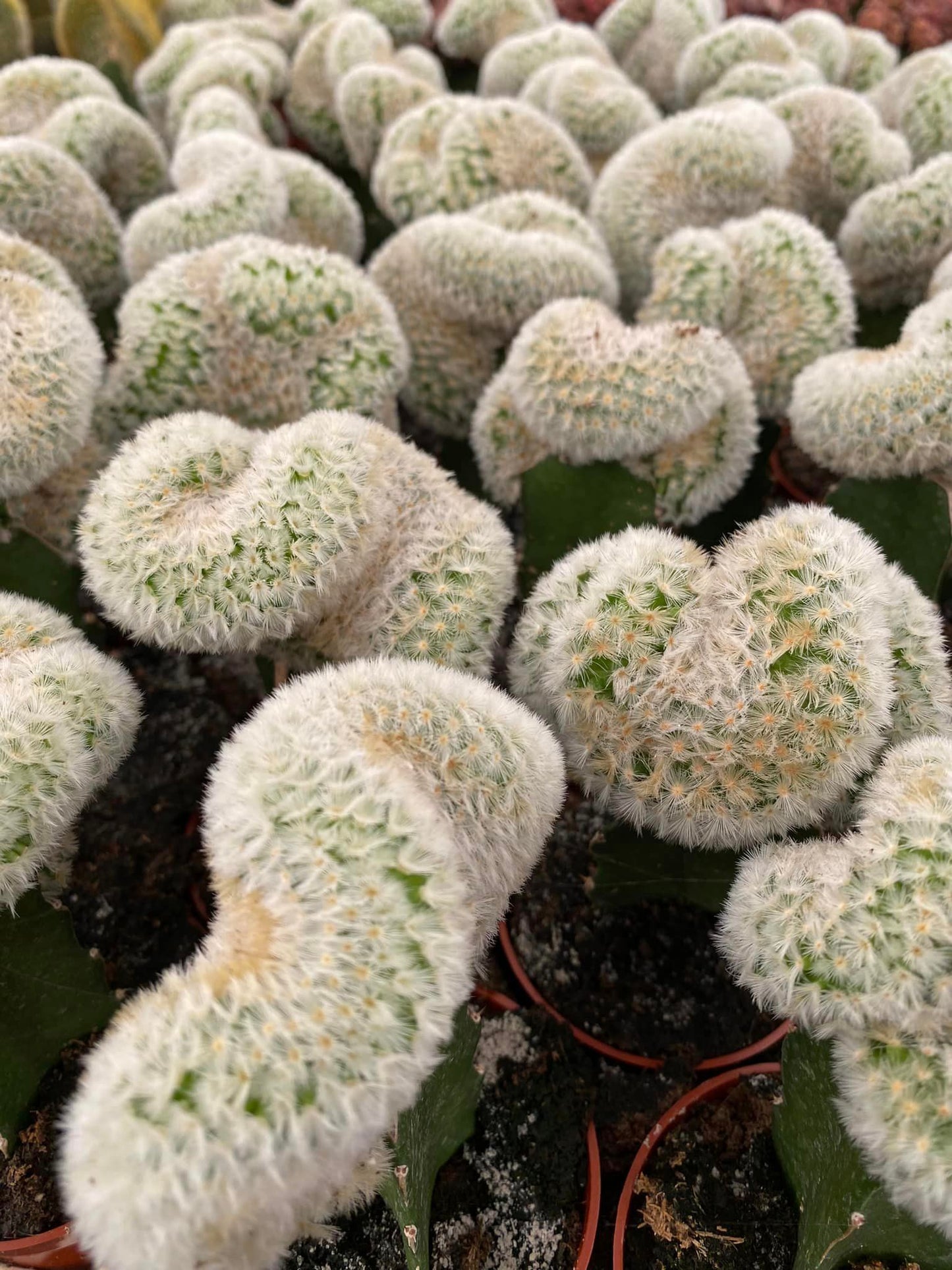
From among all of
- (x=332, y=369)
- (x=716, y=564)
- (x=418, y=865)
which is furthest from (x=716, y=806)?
(x=332, y=369)

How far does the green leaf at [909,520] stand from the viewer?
1.21 m

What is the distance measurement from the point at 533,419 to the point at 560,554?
191mm

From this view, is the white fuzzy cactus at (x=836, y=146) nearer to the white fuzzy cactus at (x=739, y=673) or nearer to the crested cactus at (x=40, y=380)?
the white fuzzy cactus at (x=739, y=673)

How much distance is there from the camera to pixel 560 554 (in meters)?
1.23

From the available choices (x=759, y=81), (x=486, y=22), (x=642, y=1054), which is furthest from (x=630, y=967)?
(x=486, y=22)

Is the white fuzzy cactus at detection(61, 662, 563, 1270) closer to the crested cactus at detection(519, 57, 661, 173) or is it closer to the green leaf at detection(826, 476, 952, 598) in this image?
the green leaf at detection(826, 476, 952, 598)

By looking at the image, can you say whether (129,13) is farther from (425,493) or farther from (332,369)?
(425,493)

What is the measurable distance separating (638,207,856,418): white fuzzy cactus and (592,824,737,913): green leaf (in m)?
0.83

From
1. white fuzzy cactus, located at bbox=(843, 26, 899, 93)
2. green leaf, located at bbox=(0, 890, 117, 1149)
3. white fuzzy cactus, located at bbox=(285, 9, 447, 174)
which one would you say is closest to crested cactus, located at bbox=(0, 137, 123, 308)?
white fuzzy cactus, located at bbox=(285, 9, 447, 174)

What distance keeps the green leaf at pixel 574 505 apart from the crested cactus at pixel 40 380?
612mm

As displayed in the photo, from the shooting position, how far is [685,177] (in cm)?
153

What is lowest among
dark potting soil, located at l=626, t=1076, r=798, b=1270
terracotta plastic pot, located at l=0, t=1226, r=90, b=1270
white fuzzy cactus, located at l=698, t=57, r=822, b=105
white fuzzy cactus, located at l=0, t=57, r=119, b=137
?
terracotta plastic pot, located at l=0, t=1226, r=90, b=1270

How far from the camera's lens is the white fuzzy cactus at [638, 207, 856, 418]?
4.59 feet

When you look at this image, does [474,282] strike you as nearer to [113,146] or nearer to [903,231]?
[903,231]
